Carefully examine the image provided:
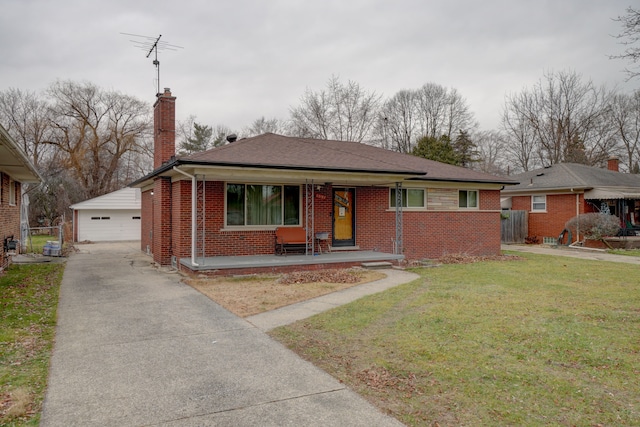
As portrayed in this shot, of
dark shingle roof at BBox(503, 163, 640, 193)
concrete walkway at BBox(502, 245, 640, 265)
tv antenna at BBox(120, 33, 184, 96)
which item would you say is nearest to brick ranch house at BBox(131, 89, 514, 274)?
tv antenna at BBox(120, 33, 184, 96)

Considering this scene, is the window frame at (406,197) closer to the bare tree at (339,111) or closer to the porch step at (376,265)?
the porch step at (376,265)

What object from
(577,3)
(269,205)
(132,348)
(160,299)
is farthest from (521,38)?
(132,348)

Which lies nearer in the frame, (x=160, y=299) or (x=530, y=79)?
(x=160, y=299)

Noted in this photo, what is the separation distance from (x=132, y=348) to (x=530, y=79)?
124 feet

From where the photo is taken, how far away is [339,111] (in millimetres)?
36781

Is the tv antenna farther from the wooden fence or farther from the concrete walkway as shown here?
the wooden fence

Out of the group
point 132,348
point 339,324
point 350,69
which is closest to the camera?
point 132,348

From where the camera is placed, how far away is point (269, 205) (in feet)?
41.8

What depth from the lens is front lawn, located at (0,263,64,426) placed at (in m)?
3.66

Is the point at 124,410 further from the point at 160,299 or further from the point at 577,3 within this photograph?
the point at 577,3

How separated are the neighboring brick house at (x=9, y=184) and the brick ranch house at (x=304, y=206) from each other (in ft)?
10.6

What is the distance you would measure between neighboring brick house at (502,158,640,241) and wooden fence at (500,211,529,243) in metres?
0.43

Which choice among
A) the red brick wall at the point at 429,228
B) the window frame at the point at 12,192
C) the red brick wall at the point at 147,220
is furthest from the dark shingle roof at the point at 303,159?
the window frame at the point at 12,192

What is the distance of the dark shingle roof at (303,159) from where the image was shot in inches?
426
